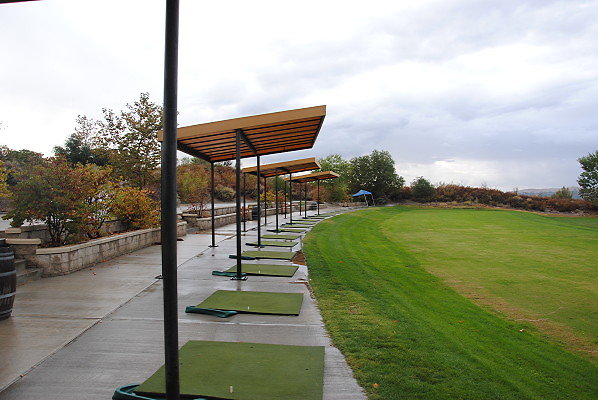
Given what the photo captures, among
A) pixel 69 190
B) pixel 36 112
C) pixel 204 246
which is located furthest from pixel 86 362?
pixel 36 112

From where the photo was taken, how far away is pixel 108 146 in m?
17.0

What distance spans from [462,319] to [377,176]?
40088 mm

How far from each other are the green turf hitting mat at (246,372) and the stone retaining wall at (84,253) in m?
4.21

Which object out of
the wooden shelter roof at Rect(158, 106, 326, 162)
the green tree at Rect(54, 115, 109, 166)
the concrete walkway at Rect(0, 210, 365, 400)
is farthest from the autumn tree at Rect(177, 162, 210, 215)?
the concrete walkway at Rect(0, 210, 365, 400)

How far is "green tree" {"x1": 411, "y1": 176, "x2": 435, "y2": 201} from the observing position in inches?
1720

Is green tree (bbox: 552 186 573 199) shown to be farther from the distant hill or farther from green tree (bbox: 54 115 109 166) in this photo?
green tree (bbox: 54 115 109 166)

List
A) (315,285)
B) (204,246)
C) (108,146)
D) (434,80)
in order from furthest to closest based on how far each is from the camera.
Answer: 1. (434,80)
2. (108,146)
3. (204,246)
4. (315,285)

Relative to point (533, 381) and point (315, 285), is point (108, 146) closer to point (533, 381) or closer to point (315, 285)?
point (315, 285)

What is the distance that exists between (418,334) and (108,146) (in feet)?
53.0

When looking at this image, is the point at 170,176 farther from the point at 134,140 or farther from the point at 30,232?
the point at 134,140

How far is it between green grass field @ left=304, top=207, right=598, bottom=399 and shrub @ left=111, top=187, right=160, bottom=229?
182 inches

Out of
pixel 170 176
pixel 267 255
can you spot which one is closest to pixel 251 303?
pixel 170 176

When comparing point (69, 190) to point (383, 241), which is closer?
point (69, 190)

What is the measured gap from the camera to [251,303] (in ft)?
17.9
